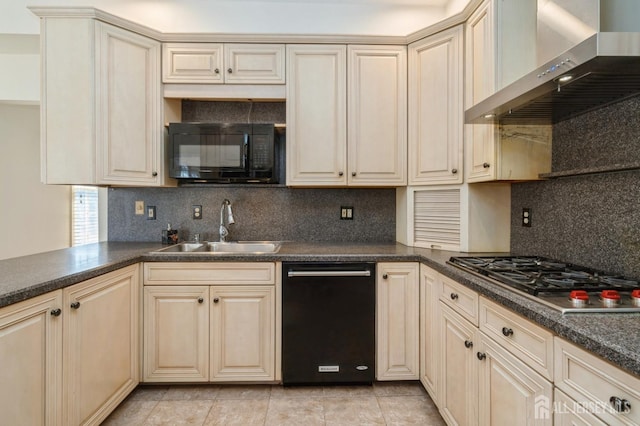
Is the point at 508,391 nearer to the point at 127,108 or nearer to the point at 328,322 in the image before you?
the point at 328,322

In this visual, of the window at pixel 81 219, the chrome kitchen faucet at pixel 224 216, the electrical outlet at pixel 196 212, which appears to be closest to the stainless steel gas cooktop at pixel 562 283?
the chrome kitchen faucet at pixel 224 216

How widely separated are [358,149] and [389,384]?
162cm

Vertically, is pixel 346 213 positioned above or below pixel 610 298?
above

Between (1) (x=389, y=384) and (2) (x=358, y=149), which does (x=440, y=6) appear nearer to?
(2) (x=358, y=149)

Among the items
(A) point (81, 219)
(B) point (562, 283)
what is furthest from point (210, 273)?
(A) point (81, 219)

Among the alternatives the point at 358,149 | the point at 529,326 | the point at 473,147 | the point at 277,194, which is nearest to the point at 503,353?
the point at 529,326

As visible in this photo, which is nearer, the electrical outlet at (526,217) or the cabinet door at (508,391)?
the cabinet door at (508,391)

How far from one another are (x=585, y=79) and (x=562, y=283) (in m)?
0.72

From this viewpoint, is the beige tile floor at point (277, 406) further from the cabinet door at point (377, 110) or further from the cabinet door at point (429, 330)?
the cabinet door at point (377, 110)

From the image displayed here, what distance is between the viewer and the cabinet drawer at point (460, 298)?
1.49m

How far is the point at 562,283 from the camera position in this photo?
126 cm

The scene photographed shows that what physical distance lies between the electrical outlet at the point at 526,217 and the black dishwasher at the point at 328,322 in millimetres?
961

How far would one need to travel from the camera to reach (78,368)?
62.5 inches

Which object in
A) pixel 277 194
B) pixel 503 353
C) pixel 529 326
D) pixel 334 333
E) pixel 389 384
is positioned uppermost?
pixel 277 194
